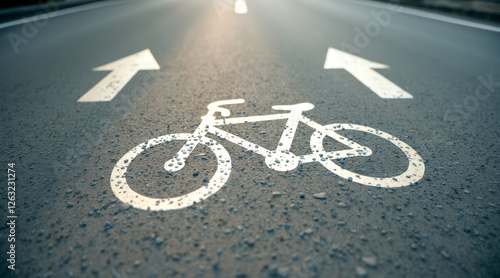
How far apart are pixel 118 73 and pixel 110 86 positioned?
23.7 inches

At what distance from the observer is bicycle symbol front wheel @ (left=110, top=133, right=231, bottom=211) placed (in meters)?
1.88

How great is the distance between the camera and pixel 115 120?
303cm

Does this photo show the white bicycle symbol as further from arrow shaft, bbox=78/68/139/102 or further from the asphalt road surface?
arrow shaft, bbox=78/68/139/102

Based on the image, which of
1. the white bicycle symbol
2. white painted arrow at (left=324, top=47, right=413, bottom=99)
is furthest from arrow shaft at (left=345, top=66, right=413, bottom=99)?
the white bicycle symbol

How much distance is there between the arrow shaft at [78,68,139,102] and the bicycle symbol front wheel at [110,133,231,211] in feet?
5.32

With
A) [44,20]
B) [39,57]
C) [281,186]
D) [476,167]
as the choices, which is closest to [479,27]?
[476,167]

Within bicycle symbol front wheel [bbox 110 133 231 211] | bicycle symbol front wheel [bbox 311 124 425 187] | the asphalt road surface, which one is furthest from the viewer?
bicycle symbol front wheel [bbox 311 124 425 187]

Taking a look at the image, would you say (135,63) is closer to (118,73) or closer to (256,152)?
(118,73)

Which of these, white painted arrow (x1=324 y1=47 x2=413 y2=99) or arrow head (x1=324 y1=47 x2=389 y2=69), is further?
arrow head (x1=324 y1=47 x2=389 y2=69)

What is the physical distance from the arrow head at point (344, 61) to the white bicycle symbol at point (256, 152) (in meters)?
2.20

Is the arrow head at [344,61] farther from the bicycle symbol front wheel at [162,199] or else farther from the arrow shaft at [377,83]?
the bicycle symbol front wheel at [162,199]

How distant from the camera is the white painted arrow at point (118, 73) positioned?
3660 millimetres

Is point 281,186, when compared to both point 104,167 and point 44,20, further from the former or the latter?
point 44,20

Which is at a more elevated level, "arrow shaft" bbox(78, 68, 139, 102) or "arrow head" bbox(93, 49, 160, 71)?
"arrow head" bbox(93, 49, 160, 71)
